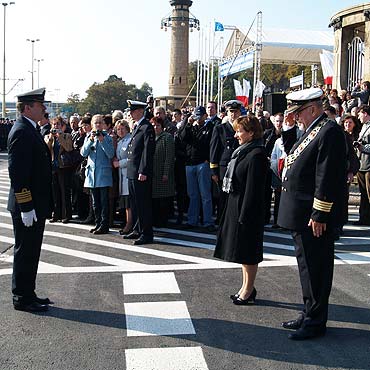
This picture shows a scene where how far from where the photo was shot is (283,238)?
8.95 metres

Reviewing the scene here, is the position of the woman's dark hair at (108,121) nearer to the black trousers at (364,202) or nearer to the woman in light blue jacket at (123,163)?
the woman in light blue jacket at (123,163)

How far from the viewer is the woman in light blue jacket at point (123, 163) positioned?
923 cm

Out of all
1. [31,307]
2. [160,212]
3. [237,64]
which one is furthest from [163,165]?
[237,64]

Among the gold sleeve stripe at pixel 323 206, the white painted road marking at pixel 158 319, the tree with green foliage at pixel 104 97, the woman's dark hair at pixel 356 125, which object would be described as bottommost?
the white painted road marking at pixel 158 319

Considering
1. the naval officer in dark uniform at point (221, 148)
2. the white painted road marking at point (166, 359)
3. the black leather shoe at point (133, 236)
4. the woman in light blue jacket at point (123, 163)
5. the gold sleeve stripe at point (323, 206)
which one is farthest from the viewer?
the woman in light blue jacket at point (123, 163)

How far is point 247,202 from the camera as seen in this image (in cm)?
545

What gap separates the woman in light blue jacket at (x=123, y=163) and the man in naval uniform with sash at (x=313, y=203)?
15.1 ft

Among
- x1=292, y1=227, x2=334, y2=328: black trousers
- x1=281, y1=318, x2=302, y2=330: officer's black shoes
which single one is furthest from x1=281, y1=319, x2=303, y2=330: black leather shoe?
x1=292, y1=227, x2=334, y2=328: black trousers

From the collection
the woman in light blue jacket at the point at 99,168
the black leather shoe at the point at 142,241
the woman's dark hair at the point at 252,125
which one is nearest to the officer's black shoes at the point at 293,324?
the woman's dark hair at the point at 252,125

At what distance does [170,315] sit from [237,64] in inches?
960

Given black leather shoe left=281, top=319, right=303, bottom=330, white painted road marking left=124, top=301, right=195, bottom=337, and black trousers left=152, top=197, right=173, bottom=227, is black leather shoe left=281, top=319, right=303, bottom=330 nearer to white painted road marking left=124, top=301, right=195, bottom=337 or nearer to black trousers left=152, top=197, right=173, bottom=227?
white painted road marking left=124, top=301, right=195, bottom=337

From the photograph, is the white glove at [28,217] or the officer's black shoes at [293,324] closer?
the officer's black shoes at [293,324]

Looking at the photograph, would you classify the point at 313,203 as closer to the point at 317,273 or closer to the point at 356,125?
the point at 317,273

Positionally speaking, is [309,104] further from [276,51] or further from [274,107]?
[276,51]
